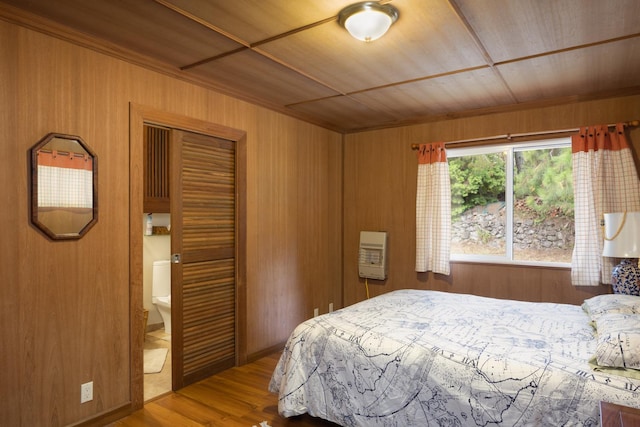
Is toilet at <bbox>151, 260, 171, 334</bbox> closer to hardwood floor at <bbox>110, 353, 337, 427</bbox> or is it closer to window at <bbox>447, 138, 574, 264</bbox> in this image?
hardwood floor at <bbox>110, 353, 337, 427</bbox>

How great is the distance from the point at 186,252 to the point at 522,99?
3.28 metres

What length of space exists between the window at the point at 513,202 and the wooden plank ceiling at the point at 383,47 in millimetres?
514

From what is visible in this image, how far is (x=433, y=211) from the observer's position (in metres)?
4.14

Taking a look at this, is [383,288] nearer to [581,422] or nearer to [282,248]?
[282,248]

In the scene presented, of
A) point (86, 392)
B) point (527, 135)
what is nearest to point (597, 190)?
point (527, 135)

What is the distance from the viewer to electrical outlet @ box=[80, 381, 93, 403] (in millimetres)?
2426

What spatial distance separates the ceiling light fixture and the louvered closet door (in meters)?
1.62

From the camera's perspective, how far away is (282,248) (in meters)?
4.04

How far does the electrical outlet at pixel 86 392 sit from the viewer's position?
243cm

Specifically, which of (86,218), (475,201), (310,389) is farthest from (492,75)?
(86,218)

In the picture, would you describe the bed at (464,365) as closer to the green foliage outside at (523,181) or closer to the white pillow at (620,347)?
the white pillow at (620,347)

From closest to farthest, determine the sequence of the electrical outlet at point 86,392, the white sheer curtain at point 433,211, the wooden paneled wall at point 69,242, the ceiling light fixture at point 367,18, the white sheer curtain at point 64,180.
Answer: the ceiling light fixture at point 367,18 → the wooden paneled wall at point 69,242 → the white sheer curtain at point 64,180 → the electrical outlet at point 86,392 → the white sheer curtain at point 433,211

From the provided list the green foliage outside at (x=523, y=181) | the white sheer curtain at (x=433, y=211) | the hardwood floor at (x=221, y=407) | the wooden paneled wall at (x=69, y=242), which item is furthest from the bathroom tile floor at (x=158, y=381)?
the green foliage outside at (x=523, y=181)

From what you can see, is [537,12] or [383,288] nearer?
[537,12]
